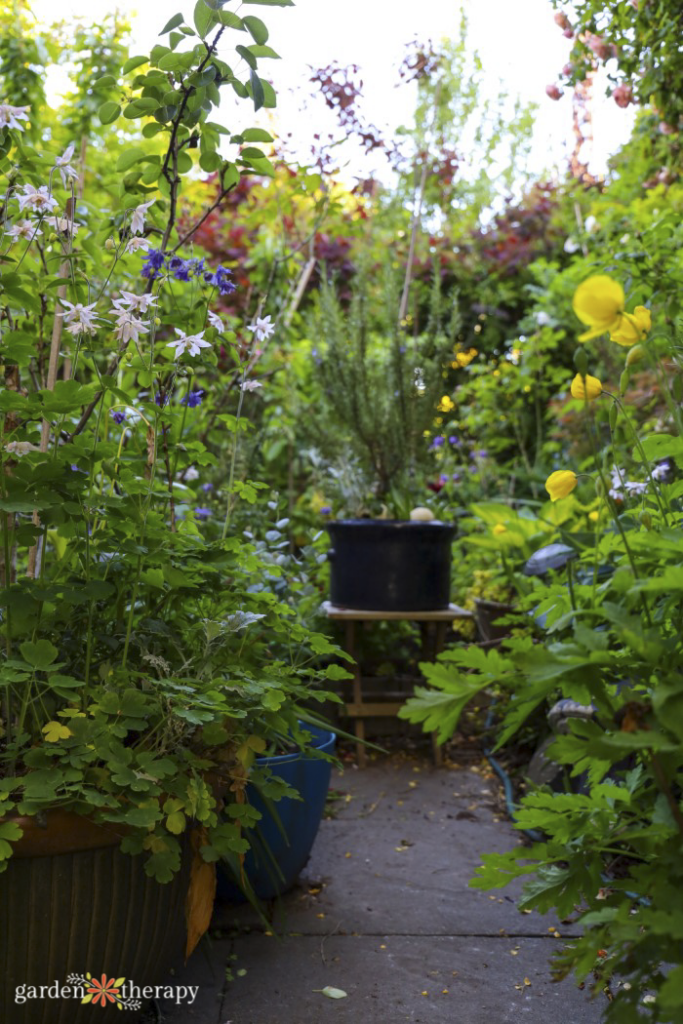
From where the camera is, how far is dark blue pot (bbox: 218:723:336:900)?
1719mm

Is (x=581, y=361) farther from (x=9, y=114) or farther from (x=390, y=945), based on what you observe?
(x=390, y=945)

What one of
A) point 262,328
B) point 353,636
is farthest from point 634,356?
point 353,636

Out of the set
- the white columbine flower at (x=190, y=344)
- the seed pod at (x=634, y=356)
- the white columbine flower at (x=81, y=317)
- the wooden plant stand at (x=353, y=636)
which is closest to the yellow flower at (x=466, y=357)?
the wooden plant stand at (x=353, y=636)

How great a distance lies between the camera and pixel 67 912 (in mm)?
1171

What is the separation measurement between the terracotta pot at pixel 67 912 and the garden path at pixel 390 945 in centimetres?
20

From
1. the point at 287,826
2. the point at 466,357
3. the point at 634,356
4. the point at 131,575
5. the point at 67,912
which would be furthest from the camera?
the point at 466,357

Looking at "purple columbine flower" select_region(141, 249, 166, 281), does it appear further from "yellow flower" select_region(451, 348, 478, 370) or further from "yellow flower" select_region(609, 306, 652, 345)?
"yellow flower" select_region(451, 348, 478, 370)

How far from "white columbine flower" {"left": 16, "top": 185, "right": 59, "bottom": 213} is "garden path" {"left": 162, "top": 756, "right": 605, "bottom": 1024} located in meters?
1.24

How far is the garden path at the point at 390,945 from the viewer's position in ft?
4.69

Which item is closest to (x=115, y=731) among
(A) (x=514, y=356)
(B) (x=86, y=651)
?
(B) (x=86, y=651)

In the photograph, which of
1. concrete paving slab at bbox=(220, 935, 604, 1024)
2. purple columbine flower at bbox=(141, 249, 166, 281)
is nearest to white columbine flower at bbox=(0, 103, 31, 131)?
purple columbine flower at bbox=(141, 249, 166, 281)

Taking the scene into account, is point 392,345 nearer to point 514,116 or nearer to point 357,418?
point 357,418

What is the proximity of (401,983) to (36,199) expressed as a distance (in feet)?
4.82

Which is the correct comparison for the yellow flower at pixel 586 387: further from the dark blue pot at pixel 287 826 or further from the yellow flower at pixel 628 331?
the dark blue pot at pixel 287 826
